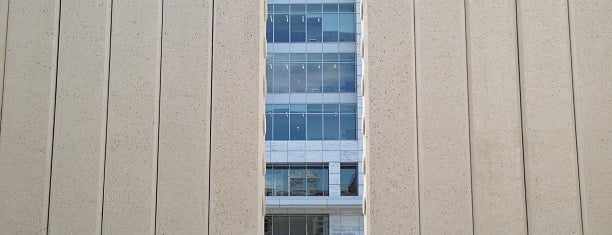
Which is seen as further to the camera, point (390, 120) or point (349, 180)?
point (349, 180)

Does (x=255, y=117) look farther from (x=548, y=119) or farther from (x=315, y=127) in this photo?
(x=315, y=127)

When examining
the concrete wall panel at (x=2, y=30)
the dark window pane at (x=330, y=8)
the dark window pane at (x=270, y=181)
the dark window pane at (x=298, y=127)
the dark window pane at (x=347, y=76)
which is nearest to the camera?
the concrete wall panel at (x=2, y=30)

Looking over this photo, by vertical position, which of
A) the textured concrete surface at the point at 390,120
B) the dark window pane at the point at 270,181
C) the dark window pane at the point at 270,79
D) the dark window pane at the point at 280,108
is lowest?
the dark window pane at the point at 270,181

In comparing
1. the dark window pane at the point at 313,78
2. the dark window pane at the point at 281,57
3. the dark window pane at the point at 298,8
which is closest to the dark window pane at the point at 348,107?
the dark window pane at the point at 313,78

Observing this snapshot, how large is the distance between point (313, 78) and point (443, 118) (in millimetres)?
17623

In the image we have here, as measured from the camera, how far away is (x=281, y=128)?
841 inches

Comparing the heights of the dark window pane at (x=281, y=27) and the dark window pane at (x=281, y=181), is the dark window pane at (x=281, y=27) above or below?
above

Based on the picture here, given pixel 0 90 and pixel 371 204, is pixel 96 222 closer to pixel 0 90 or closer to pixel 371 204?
pixel 0 90

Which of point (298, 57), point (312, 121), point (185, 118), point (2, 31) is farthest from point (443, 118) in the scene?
point (298, 57)

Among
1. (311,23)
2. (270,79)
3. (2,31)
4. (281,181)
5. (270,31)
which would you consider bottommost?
(281,181)

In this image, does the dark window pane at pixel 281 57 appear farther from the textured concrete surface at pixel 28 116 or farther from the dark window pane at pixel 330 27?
the textured concrete surface at pixel 28 116

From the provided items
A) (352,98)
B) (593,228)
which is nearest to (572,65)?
(593,228)

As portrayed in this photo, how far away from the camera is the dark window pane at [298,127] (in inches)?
836

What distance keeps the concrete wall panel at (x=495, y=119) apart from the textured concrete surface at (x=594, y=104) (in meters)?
0.28
